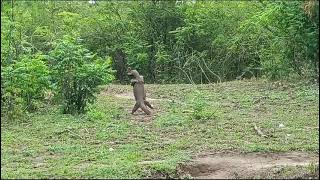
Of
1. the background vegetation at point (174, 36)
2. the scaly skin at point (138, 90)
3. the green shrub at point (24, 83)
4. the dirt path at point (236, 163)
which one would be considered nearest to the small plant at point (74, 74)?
the green shrub at point (24, 83)

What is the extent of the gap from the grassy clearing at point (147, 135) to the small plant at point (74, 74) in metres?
0.35

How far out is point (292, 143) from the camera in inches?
365

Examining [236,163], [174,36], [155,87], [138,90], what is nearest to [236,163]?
[236,163]

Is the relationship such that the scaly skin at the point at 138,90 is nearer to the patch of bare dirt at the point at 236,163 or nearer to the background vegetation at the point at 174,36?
the patch of bare dirt at the point at 236,163

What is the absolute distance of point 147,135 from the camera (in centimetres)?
1002

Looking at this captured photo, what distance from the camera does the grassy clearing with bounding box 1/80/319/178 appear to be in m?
7.65

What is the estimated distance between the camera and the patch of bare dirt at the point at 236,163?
7.70 metres

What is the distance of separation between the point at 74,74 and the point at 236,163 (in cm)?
501

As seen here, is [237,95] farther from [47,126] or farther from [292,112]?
[47,126]

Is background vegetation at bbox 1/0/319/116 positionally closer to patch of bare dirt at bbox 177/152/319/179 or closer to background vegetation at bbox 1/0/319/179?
background vegetation at bbox 1/0/319/179

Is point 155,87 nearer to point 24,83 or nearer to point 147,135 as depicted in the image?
point 24,83

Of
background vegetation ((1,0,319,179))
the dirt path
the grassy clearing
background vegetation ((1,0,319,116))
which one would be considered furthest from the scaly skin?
background vegetation ((1,0,319,116))

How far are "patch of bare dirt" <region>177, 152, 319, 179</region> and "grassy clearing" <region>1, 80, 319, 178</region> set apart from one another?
0.65 ft

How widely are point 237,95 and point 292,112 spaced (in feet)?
10.8
